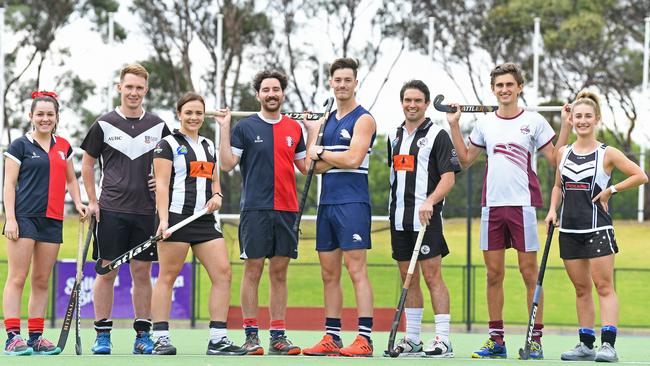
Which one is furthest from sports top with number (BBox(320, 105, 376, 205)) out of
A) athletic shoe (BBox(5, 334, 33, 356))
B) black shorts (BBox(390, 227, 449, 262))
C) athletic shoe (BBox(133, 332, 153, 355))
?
athletic shoe (BBox(5, 334, 33, 356))

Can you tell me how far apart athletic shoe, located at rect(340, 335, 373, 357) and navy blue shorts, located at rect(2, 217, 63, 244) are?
207 cm

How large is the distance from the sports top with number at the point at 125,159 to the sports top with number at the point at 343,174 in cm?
118

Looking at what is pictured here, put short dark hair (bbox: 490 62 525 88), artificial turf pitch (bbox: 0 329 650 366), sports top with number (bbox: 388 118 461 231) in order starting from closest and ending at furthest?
artificial turf pitch (bbox: 0 329 650 366) < sports top with number (bbox: 388 118 461 231) < short dark hair (bbox: 490 62 525 88)

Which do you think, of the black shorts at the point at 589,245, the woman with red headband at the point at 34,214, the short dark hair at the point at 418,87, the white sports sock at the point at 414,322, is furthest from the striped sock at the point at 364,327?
the woman with red headband at the point at 34,214

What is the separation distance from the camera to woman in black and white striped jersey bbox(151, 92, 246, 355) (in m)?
8.27

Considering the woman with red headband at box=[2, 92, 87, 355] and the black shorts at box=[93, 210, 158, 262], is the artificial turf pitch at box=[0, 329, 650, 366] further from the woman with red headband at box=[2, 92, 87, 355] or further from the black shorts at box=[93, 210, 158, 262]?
the black shorts at box=[93, 210, 158, 262]

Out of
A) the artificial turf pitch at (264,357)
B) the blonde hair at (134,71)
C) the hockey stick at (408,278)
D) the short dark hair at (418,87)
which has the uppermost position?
the blonde hair at (134,71)

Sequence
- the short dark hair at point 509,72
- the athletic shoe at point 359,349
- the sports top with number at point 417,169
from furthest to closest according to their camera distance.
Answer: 1. the short dark hair at point 509,72
2. the sports top with number at point 417,169
3. the athletic shoe at point 359,349

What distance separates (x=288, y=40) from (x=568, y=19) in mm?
6699

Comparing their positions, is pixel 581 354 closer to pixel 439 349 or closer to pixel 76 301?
pixel 439 349

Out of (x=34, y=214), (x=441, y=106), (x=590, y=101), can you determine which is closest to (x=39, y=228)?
(x=34, y=214)

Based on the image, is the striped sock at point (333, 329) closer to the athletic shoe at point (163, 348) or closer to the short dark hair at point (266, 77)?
the athletic shoe at point (163, 348)

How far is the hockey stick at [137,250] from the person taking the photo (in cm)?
823

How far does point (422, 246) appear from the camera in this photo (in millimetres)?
8383
